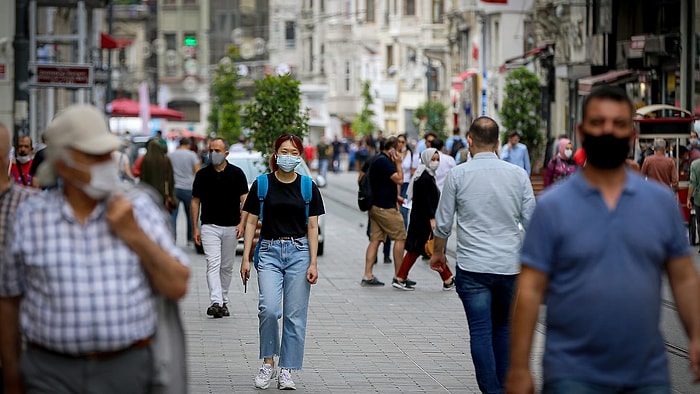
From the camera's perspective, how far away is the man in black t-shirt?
13.7m

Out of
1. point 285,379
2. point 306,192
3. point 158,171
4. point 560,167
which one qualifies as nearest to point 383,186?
point 158,171

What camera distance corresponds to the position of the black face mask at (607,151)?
5.16 m

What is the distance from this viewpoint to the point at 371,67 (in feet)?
275

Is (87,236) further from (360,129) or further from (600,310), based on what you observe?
(360,129)

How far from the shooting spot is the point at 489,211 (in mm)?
8430

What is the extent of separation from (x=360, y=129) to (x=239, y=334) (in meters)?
65.8

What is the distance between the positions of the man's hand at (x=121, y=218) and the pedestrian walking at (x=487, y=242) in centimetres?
375

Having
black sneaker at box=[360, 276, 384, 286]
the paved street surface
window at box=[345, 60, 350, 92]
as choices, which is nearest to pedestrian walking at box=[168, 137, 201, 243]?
the paved street surface

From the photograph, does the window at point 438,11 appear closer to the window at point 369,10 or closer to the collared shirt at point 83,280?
the window at point 369,10

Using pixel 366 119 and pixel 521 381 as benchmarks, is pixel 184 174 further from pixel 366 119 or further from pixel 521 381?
pixel 366 119

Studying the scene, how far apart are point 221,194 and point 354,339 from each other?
7.40 feet

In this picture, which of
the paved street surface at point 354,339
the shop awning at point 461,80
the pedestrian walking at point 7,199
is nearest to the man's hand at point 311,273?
the paved street surface at point 354,339

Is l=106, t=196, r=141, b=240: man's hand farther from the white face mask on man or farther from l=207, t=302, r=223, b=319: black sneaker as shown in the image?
l=207, t=302, r=223, b=319: black sneaker

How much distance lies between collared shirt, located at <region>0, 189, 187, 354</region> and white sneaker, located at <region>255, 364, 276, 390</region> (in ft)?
15.8
